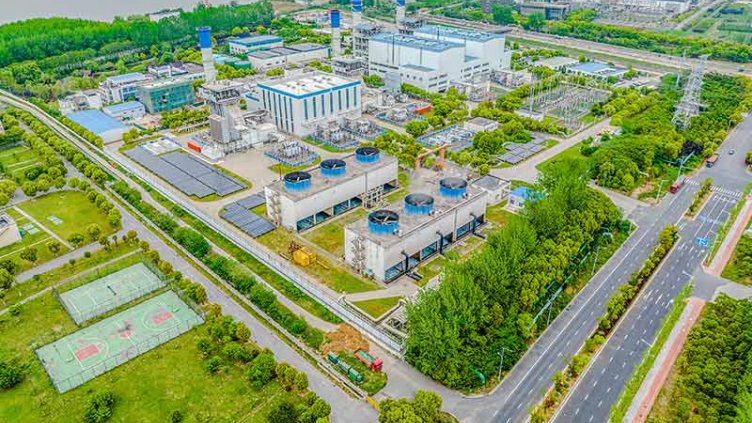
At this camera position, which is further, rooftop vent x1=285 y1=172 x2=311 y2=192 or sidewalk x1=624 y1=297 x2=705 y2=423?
rooftop vent x1=285 y1=172 x2=311 y2=192

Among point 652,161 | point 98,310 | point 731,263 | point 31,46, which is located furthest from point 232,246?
point 31,46

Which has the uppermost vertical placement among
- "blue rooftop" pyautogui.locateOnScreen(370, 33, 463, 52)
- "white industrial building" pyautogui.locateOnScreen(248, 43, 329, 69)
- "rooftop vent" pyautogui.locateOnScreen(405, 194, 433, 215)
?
"blue rooftop" pyautogui.locateOnScreen(370, 33, 463, 52)

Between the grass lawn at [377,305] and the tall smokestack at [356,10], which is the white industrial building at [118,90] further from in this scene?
the grass lawn at [377,305]

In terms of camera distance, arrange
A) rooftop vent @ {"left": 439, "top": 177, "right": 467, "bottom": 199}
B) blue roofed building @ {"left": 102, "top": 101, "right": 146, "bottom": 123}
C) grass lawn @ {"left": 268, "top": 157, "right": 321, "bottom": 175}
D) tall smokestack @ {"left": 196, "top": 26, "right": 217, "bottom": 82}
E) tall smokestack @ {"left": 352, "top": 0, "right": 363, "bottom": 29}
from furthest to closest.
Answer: tall smokestack @ {"left": 352, "top": 0, "right": 363, "bottom": 29}, tall smokestack @ {"left": 196, "top": 26, "right": 217, "bottom": 82}, blue roofed building @ {"left": 102, "top": 101, "right": 146, "bottom": 123}, grass lawn @ {"left": 268, "top": 157, "right": 321, "bottom": 175}, rooftop vent @ {"left": 439, "top": 177, "right": 467, "bottom": 199}

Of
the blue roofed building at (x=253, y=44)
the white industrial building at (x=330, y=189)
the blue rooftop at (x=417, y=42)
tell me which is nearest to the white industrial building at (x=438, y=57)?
the blue rooftop at (x=417, y=42)

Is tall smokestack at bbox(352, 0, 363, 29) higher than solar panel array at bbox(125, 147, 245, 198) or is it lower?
higher

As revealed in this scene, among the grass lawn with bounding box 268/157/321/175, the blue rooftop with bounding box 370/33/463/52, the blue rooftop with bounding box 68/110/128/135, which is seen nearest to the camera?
the grass lawn with bounding box 268/157/321/175

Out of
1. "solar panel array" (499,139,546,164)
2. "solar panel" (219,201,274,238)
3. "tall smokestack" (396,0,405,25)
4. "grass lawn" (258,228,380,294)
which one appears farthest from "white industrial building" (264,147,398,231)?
"tall smokestack" (396,0,405,25)

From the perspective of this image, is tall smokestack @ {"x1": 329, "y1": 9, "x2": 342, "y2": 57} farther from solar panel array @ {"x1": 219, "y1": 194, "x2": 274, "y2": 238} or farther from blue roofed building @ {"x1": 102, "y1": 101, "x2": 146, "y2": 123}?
solar panel array @ {"x1": 219, "y1": 194, "x2": 274, "y2": 238}

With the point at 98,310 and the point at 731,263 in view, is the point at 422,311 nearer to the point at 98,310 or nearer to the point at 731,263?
the point at 98,310
